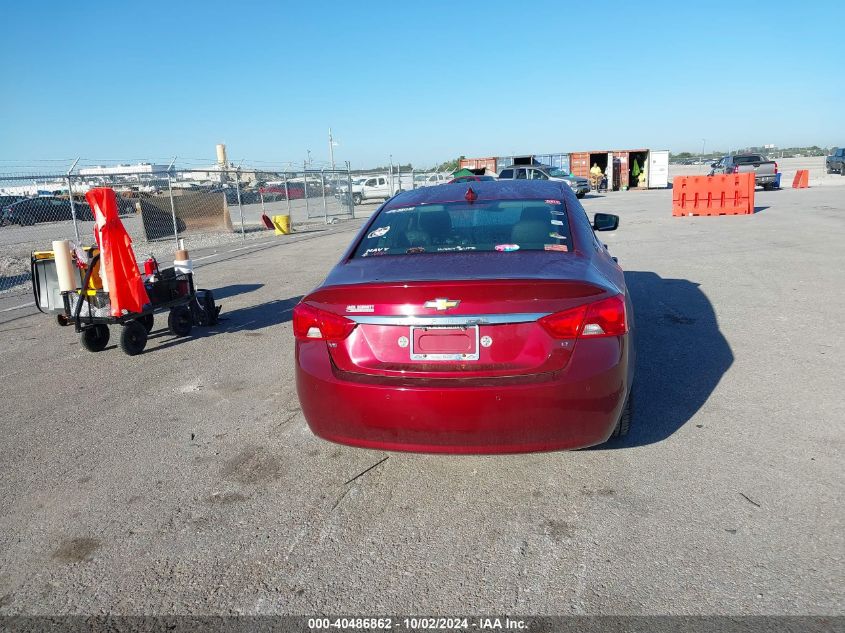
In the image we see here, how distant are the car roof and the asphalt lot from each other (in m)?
1.60

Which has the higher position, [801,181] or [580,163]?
[580,163]

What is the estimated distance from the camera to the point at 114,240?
598cm

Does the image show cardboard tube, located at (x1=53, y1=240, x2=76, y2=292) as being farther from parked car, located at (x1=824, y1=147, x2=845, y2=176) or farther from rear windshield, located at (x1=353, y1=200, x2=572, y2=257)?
parked car, located at (x1=824, y1=147, x2=845, y2=176)

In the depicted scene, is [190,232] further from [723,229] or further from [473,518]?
[473,518]

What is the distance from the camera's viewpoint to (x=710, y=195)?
19922mm

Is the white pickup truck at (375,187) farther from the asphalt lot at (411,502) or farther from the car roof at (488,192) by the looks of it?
the car roof at (488,192)

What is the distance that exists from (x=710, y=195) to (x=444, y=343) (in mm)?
19389

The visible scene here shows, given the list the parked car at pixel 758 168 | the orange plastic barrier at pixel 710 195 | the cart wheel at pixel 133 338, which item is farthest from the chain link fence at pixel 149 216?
the parked car at pixel 758 168

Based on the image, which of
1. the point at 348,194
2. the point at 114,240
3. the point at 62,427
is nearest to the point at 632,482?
the point at 62,427

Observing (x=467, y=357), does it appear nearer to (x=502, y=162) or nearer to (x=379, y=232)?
(x=379, y=232)

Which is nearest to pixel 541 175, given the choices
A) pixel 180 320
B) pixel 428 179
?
pixel 428 179

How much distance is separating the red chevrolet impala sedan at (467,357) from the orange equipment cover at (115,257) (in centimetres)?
348

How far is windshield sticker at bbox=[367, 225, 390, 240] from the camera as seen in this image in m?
4.18

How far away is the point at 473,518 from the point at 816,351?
13.1 feet
